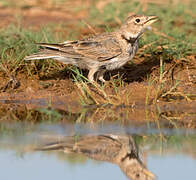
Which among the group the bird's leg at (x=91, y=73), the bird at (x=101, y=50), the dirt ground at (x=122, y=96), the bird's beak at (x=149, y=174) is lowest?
the bird's beak at (x=149, y=174)

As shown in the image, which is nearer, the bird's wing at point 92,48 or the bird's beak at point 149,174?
the bird's beak at point 149,174

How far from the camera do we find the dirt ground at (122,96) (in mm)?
6422

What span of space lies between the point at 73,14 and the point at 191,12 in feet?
9.17

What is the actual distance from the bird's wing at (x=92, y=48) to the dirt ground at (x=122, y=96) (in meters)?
0.42

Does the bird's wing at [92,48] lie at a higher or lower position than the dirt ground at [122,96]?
higher

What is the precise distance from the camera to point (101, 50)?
785 cm

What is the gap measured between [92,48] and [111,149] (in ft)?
9.97

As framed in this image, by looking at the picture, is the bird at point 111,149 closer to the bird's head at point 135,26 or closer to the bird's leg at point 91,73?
the bird's leg at point 91,73

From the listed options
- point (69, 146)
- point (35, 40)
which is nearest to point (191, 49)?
point (35, 40)

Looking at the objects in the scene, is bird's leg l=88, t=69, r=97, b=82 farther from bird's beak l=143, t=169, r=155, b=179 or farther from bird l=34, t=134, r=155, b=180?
bird's beak l=143, t=169, r=155, b=179

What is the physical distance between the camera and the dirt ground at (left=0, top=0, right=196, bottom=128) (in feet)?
21.1

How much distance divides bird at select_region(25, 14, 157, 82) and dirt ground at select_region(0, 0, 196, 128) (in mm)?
314

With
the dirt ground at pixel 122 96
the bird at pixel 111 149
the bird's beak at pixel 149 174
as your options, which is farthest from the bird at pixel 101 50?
the bird's beak at pixel 149 174

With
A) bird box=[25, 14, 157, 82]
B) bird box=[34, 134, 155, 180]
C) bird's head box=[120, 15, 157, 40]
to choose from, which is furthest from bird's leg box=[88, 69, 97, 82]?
bird box=[34, 134, 155, 180]
